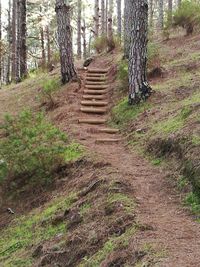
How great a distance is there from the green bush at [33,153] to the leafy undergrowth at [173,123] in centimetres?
138

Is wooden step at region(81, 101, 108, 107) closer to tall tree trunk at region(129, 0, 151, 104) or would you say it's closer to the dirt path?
tall tree trunk at region(129, 0, 151, 104)

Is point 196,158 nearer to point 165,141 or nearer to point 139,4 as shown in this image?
point 165,141

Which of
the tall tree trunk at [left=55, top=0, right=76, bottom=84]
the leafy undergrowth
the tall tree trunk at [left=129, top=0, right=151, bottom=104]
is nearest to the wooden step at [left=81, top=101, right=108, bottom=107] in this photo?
the leafy undergrowth

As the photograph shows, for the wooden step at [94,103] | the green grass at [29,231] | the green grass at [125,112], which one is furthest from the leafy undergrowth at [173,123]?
the green grass at [29,231]

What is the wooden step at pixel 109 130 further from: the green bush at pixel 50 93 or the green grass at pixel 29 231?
the green grass at pixel 29 231

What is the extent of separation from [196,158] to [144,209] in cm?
119

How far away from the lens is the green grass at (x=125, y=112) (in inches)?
365

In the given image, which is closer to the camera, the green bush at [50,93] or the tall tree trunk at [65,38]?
Result: the green bush at [50,93]

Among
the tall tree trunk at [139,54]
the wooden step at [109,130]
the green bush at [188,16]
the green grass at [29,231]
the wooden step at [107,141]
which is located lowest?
the green grass at [29,231]

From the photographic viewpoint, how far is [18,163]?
24.6ft

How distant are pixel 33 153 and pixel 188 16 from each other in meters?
8.87

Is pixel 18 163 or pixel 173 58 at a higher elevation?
pixel 173 58

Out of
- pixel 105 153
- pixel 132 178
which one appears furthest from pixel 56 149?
pixel 132 178

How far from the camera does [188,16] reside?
1418 centimetres
